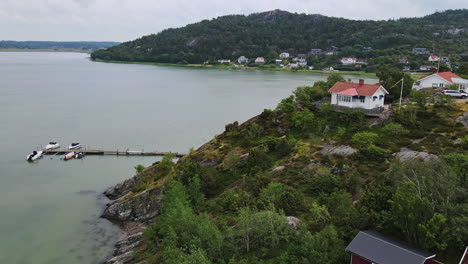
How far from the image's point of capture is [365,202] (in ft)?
63.1

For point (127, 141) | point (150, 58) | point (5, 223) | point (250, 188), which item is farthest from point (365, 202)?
point (150, 58)

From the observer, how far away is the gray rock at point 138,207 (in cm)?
3032

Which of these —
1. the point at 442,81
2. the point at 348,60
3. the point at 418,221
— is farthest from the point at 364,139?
the point at 348,60

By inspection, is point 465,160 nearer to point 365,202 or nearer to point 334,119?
point 365,202

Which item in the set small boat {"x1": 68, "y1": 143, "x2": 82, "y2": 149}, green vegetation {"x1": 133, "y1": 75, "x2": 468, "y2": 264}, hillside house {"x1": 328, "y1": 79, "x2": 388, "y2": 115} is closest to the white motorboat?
small boat {"x1": 68, "y1": 143, "x2": 82, "y2": 149}

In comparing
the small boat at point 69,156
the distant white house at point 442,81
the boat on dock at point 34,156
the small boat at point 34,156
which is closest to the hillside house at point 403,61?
the distant white house at point 442,81

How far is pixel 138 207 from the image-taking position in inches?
1223

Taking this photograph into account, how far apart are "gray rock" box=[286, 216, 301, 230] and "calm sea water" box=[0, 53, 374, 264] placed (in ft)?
45.8

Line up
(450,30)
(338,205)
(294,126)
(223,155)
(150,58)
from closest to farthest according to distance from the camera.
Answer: (338,205) → (223,155) → (294,126) → (450,30) → (150,58)

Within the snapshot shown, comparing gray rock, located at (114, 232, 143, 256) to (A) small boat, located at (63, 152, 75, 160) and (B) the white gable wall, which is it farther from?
(B) the white gable wall

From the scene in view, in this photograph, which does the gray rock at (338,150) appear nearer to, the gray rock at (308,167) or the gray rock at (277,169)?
the gray rock at (308,167)

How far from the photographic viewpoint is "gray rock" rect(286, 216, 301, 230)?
1978 cm

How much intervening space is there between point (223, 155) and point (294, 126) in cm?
785

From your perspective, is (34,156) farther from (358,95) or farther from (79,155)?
(358,95)
